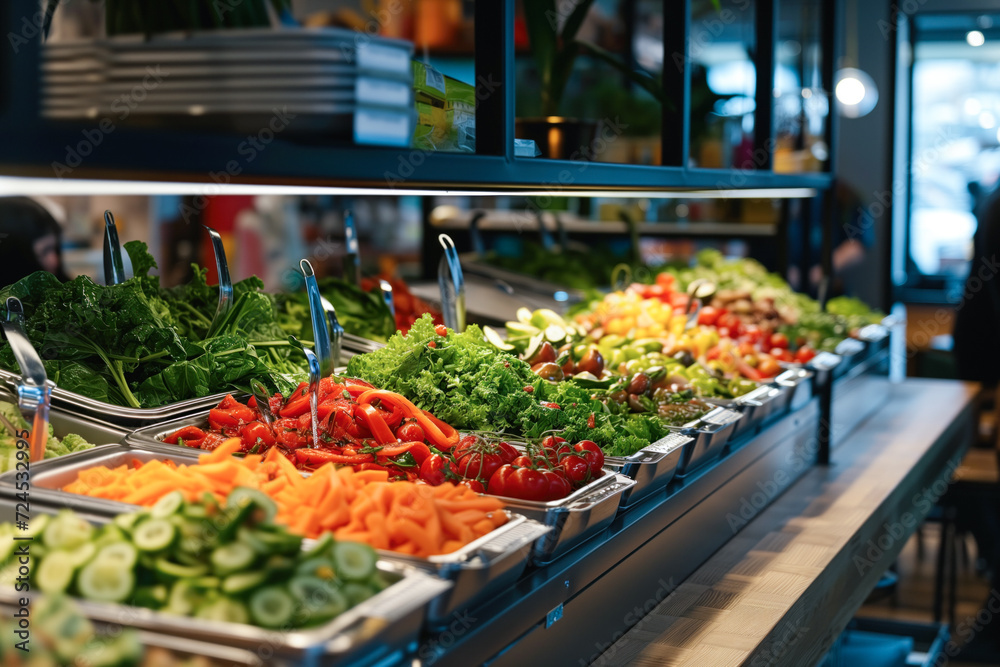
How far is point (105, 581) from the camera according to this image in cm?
126

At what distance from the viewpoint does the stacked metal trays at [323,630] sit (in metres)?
1.14

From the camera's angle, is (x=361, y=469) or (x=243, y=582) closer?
(x=243, y=582)

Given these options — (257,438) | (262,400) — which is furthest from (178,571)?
(262,400)

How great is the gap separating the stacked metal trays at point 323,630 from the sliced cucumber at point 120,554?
62 millimetres

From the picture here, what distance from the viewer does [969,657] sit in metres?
4.53

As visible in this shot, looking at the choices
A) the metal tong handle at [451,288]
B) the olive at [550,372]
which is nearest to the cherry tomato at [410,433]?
the olive at [550,372]

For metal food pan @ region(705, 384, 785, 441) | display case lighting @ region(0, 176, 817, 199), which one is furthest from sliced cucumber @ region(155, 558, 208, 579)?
metal food pan @ region(705, 384, 785, 441)

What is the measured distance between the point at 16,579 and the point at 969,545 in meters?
6.24

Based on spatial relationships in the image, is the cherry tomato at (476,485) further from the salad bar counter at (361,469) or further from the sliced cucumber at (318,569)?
the sliced cucumber at (318,569)

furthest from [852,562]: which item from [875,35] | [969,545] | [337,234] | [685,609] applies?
[875,35]

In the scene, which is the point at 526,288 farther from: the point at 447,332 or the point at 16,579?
the point at 16,579

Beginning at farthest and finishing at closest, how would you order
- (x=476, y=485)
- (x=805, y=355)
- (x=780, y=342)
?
(x=780, y=342), (x=805, y=355), (x=476, y=485)

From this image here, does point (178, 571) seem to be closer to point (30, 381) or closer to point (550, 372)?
point (30, 381)

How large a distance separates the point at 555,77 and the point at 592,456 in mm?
1379
